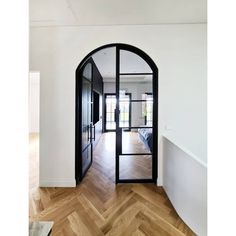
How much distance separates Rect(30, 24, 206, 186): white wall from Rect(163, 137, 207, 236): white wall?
2.38ft

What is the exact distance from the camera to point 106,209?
302 cm

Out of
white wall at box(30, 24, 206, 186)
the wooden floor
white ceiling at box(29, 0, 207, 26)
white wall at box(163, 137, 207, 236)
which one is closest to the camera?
white wall at box(163, 137, 207, 236)

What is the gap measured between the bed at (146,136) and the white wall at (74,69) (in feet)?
1.11

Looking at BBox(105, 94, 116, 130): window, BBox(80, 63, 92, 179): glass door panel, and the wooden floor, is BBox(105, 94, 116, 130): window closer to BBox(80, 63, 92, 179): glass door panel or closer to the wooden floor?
BBox(80, 63, 92, 179): glass door panel

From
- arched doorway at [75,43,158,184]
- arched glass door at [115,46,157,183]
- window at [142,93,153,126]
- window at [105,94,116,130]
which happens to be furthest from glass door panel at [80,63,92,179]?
window at [105,94,116,130]

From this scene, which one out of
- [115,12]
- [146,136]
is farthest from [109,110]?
[115,12]

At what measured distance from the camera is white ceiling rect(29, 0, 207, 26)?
3.02m

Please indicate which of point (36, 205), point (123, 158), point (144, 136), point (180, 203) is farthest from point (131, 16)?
point (36, 205)

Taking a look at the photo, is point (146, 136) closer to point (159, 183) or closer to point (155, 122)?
point (155, 122)

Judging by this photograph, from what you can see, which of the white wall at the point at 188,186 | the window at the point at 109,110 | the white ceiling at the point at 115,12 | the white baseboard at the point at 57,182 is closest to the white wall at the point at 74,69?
the white baseboard at the point at 57,182

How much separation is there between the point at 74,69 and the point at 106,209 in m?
2.44

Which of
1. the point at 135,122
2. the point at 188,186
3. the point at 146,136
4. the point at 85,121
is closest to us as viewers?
the point at 188,186

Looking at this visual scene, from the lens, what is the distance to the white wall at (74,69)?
382 cm
